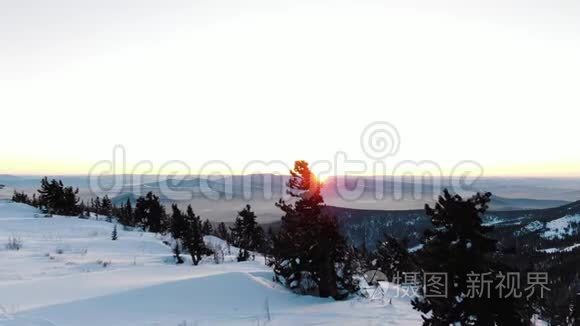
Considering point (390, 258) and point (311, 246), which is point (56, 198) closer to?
point (390, 258)

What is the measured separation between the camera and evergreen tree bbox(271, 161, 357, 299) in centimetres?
1878

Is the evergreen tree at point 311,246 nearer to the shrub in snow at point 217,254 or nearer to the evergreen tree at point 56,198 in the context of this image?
the shrub in snow at point 217,254

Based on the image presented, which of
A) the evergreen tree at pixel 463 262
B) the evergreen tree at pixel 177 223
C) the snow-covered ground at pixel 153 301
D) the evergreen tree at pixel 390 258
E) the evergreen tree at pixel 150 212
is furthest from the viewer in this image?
the evergreen tree at pixel 150 212

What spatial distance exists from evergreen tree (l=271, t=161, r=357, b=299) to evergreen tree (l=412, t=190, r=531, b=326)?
8046 millimetres

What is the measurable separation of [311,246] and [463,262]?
8.91 m

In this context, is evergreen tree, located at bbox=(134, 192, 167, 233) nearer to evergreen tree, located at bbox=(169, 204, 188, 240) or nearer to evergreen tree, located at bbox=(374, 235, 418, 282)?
evergreen tree, located at bbox=(169, 204, 188, 240)

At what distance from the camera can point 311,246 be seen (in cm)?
1881

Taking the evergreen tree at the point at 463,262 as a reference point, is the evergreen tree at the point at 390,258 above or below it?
below

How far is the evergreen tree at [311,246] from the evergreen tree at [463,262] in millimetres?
8046

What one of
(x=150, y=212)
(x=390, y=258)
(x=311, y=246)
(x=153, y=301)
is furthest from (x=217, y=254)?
(x=150, y=212)

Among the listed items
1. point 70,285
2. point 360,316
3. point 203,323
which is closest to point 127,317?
point 203,323

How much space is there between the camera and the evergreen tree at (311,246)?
18.8 m

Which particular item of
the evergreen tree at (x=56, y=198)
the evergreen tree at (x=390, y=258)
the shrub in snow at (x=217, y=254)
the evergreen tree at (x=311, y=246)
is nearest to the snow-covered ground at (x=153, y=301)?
the evergreen tree at (x=311, y=246)

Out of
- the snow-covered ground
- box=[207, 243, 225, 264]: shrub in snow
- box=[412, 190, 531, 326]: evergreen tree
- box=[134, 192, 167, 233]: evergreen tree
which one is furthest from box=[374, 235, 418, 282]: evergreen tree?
box=[134, 192, 167, 233]: evergreen tree
